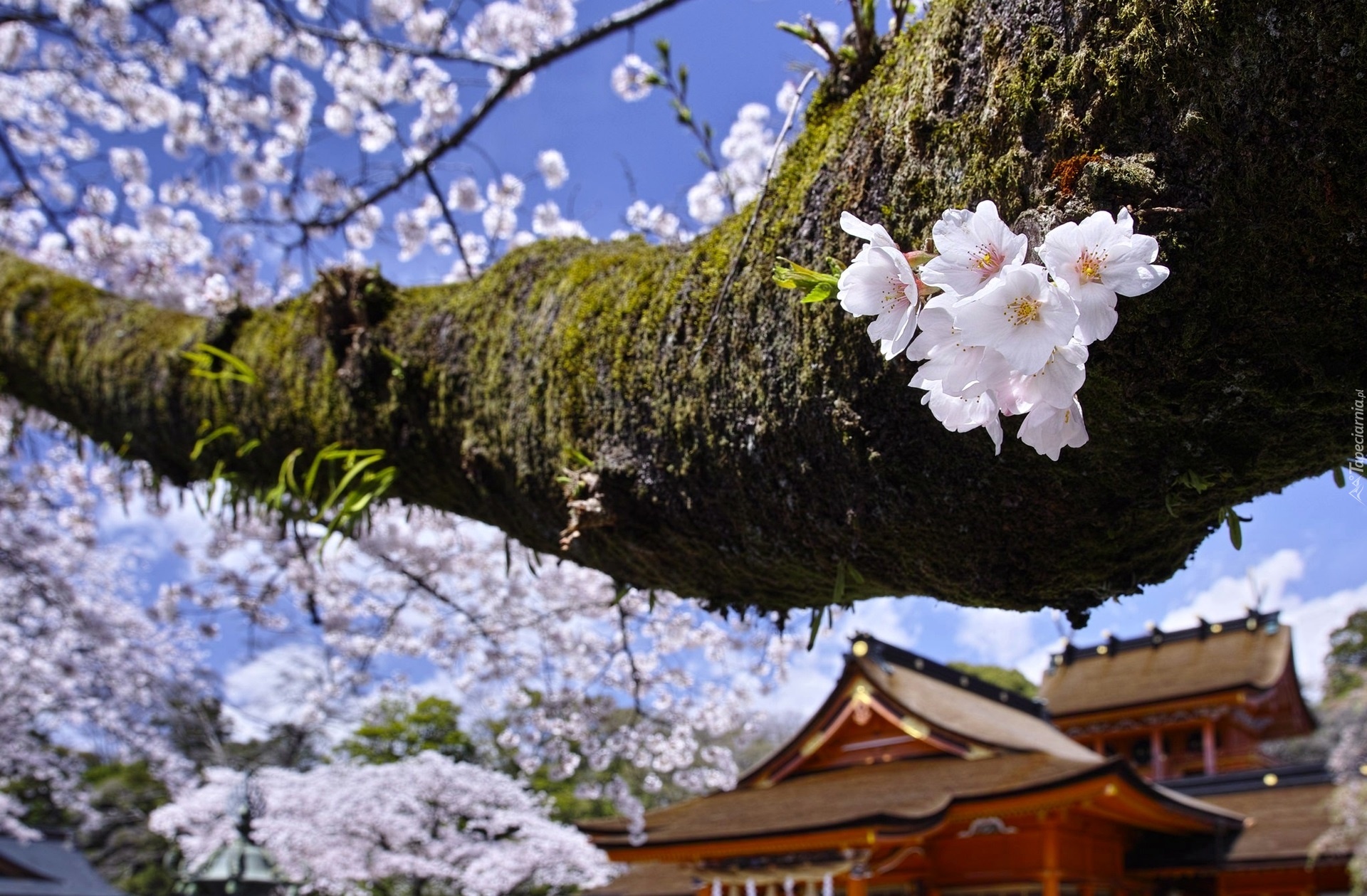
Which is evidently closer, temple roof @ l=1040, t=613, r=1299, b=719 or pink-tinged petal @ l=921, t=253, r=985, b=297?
pink-tinged petal @ l=921, t=253, r=985, b=297

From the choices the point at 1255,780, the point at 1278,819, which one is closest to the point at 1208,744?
the point at 1255,780

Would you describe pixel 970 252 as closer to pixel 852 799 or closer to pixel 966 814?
pixel 966 814

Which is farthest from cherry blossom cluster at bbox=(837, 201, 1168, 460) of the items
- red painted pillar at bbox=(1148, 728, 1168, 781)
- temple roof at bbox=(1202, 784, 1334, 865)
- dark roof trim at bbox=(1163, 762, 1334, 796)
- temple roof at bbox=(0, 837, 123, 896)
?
temple roof at bbox=(0, 837, 123, 896)

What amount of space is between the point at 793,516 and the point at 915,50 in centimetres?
63

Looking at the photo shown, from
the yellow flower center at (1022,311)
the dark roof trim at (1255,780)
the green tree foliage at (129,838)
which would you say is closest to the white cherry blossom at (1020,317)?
the yellow flower center at (1022,311)

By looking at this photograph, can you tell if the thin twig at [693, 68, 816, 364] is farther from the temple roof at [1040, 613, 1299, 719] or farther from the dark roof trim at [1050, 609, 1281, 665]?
the dark roof trim at [1050, 609, 1281, 665]

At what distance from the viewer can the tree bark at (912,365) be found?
0.81m

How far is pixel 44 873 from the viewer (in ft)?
46.2

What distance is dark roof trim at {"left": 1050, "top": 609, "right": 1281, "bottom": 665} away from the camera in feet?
43.3

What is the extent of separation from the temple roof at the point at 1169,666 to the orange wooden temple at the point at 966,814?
45 centimetres

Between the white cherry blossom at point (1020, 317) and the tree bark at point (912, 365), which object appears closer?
the white cherry blossom at point (1020, 317)

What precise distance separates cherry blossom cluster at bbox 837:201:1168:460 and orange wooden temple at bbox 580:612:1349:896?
6.01 m

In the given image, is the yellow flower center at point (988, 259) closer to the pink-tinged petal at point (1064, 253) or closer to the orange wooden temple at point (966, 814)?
the pink-tinged petal at point (1064, 253)

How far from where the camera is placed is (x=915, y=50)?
114cm
